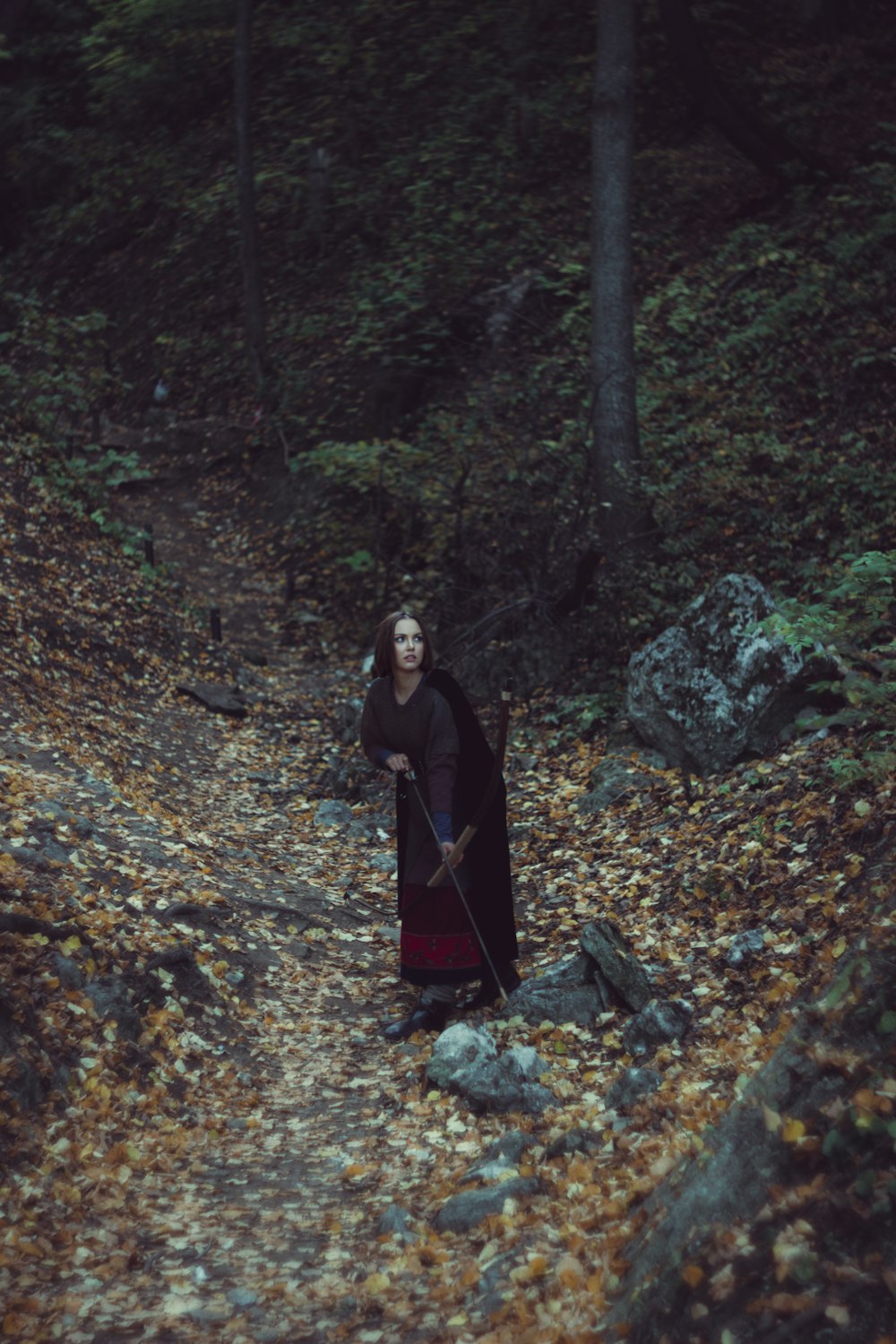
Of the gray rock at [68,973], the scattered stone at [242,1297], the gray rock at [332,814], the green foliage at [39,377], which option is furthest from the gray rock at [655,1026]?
the green foliage at [39,377]

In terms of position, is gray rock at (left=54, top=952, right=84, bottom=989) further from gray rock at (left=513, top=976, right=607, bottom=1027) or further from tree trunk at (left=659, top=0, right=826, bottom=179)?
tree trunk at (left=659, top=0, right=826, bottom=179)

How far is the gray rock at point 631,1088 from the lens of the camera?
423cm

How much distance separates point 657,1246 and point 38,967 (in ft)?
9.78

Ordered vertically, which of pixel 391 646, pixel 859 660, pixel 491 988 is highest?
pixel 391 646

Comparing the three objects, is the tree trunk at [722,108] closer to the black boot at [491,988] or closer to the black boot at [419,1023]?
the black boot at [491,988]

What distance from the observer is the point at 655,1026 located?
471 cm

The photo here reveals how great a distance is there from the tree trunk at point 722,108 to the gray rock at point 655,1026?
47.8 ft

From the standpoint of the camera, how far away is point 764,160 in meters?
15.9

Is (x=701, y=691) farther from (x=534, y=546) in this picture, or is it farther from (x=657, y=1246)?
(x=657, y=1246)

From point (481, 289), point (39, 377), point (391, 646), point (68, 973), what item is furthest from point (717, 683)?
point (39, 377)

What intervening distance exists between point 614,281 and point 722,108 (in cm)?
745

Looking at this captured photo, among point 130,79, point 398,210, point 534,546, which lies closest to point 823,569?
point 534,546

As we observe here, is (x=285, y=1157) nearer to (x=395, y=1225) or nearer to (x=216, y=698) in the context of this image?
(x=395, y=1225)

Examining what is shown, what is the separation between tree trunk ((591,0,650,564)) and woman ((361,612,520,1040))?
5.30 metres
